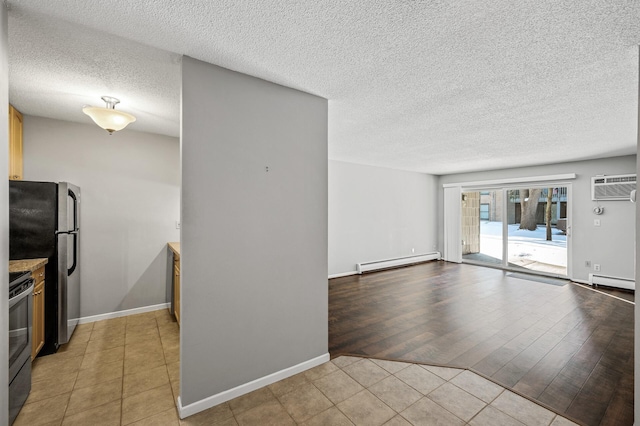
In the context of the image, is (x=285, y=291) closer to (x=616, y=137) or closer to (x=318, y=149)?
(x=318, y=149)

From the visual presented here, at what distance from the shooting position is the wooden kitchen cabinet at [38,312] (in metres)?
2.38

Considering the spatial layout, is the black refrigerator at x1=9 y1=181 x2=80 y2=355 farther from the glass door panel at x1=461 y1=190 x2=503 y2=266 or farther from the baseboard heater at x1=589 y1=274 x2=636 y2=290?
the baseboard heater at x1=589 y1=274 x2=636 y2=290

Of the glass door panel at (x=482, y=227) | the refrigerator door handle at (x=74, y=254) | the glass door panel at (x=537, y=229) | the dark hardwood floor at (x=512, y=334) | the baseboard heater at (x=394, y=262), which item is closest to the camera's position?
the dark hardwood floor at (x=512, y=334)

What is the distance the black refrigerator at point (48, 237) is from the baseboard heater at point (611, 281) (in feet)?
26.1

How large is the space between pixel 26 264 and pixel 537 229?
827 cm

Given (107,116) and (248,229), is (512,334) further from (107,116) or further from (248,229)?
(107,116)

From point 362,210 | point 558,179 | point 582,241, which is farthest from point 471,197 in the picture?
point 362,210

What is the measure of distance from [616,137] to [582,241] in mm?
2453

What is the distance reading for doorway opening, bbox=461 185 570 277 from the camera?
5.72 m

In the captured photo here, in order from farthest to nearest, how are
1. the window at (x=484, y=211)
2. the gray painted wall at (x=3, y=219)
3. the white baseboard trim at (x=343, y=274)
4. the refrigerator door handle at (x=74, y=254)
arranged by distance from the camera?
the window at (x=484, y=211), the white baseboard trim at (x=343, y=274), the refrigerator door handle at (x=74, y=254), the gray painted wall at (x=3, y=219)

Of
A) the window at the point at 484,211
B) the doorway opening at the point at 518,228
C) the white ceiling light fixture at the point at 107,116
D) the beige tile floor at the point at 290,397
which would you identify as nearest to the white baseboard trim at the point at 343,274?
the beige tile floor at the point at 290,397

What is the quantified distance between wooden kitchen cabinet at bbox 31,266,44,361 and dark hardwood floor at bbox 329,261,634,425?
2.66m

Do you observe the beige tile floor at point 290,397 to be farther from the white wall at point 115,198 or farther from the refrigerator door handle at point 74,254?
the white wall at point 115,198

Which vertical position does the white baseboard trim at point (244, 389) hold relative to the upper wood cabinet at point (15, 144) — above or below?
below
